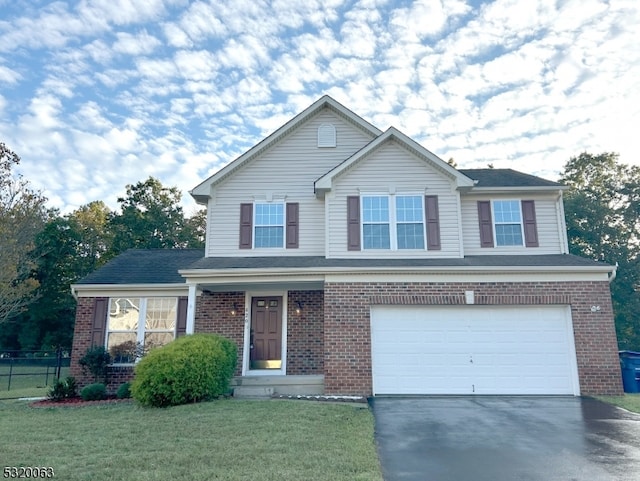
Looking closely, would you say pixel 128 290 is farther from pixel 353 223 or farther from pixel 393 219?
pixel 393 219

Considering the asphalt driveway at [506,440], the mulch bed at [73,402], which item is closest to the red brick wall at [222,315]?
the mulch bed at [73,402]

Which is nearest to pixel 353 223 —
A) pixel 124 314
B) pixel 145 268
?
pixel 145 268

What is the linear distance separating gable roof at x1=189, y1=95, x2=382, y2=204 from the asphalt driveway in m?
7.58

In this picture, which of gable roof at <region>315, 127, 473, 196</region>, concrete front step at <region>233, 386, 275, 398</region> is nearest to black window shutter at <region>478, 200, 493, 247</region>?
gable roof at <region>315, 127, 473, 196</region>

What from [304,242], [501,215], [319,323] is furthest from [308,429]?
[501,215]

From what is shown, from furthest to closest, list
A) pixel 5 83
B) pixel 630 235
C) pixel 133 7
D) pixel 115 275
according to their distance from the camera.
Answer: pixel 630 235 < pixel 5 83 < pixel 115 275 < pixel 133 7

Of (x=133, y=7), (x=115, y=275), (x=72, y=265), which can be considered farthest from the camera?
(x=72, y=265)

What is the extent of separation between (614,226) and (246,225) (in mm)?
22545

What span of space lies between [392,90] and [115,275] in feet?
34.4

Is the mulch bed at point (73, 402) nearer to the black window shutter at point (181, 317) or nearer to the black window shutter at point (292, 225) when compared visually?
the black window shutter at point (181, 317)

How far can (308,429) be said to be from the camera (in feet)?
20.1

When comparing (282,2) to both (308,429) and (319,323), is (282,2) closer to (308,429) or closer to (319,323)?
(319,323)

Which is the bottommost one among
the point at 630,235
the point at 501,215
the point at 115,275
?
the point at 115,275

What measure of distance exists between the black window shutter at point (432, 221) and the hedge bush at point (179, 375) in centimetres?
609
